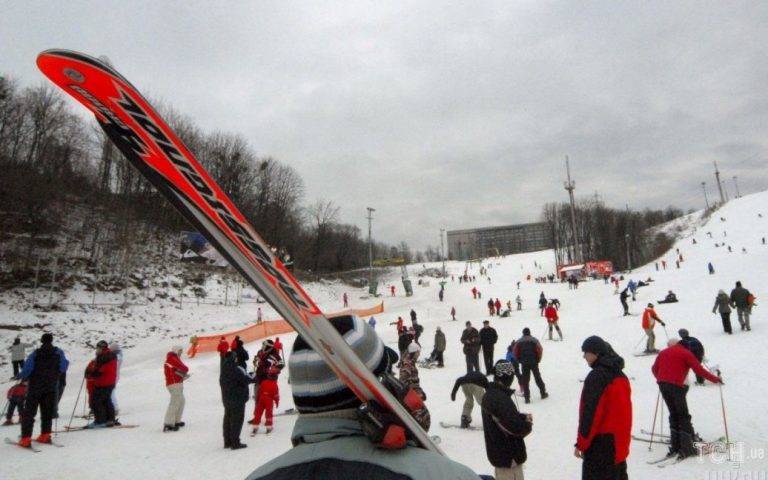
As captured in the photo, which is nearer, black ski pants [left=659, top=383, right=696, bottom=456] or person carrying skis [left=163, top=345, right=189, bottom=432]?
black ski pants [left=659, top=383, right=696, bottom=456]

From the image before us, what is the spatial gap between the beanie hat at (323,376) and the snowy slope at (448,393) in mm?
5227

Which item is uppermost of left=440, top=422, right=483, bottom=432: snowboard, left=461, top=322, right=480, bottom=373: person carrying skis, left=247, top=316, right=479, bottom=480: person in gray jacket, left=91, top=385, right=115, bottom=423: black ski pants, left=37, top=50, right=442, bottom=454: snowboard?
left=37, top=50, right=442, bottom=454: snowboard

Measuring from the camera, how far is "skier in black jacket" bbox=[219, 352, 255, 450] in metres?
6.94

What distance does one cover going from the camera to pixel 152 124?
143cm

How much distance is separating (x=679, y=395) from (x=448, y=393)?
6.00 metres

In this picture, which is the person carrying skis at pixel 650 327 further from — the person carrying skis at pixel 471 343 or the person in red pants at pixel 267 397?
the person in red pants at pixel 267 397

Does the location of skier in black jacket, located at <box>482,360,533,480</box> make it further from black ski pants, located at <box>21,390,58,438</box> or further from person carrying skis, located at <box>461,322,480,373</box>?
person carrying skis, located at <box>461,322,480,373</box>

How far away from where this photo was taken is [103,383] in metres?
8.57

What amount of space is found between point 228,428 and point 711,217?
87632mm

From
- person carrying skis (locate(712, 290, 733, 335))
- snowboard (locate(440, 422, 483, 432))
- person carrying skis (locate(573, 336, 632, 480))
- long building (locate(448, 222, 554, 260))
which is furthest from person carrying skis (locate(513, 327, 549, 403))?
long building (locate(448, 222, 554, 260))

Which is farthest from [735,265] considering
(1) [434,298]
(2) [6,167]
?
(2) [6,167]

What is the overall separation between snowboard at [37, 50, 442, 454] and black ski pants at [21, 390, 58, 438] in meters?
7.81

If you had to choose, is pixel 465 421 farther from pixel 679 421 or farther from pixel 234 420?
pixel 234 420

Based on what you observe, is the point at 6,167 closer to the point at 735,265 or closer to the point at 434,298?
the point at 434,298
